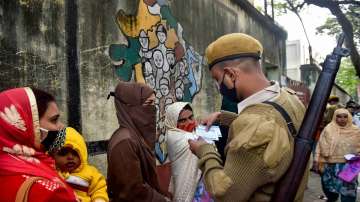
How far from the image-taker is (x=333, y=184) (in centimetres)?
655

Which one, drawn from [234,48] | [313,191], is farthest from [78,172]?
[313,191]

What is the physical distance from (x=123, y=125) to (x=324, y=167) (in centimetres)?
442

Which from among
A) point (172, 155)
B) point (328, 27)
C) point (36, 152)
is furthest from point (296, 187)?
point (328, 27)

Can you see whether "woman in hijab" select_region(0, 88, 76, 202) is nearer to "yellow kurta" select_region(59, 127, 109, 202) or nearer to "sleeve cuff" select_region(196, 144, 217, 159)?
"sleeve cuff" select_region(196, 144, 217, 159)

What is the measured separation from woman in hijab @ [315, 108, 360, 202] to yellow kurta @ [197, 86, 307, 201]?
490 cm

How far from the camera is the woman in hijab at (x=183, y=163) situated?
3650 mm

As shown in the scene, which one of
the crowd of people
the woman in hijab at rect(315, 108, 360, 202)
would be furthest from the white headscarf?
the woman in hijab at rect(315, 108, 360, 202)

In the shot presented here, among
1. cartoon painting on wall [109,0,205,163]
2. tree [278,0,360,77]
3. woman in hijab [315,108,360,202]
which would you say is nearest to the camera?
cartoon painting on wall [109,0,205,163]

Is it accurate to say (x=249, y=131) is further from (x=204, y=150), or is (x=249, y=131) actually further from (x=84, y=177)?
(x=84, y=177)

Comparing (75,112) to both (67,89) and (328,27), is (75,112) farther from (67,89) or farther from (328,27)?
(328,27)

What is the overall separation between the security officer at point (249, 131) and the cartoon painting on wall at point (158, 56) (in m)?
3.02

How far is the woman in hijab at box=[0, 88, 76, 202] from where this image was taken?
1923mm

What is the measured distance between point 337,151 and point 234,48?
5051mm

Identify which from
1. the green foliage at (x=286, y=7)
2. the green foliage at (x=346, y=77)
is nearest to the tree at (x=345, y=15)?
the green foliage at (x=286, y=7)
